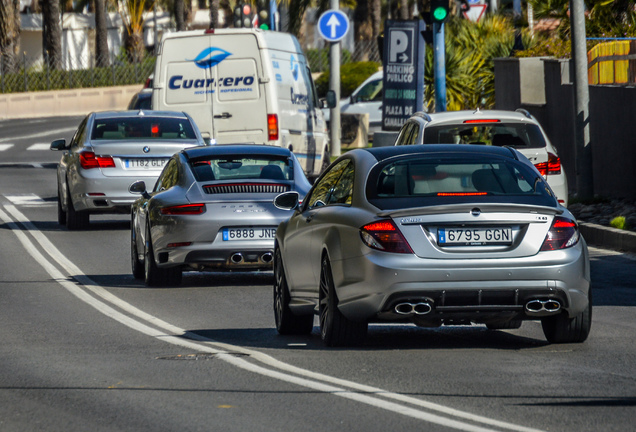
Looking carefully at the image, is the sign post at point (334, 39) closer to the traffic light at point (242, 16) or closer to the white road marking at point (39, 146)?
the traffic light at point (242, 16)

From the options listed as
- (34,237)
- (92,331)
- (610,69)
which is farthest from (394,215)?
(610,69)

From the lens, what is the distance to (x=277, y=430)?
6773 millimetres

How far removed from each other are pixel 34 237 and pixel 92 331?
8668 millimetres

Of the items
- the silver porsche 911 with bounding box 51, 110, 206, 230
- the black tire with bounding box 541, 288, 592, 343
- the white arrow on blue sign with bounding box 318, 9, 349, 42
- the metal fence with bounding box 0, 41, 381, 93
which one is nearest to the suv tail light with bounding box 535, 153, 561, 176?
the silver porsche 911 with bounding box 51, 110, 206, 230

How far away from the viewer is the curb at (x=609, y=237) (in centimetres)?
1603

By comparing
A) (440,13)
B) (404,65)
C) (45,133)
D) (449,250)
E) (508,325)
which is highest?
(440,13)

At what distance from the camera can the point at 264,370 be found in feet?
28.2

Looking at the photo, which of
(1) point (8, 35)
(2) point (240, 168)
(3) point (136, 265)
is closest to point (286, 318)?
(2) point (240, 168)

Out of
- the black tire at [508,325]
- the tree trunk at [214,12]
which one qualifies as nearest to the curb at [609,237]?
the black tire at [508,325]

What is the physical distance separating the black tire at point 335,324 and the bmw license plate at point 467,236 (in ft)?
2.76

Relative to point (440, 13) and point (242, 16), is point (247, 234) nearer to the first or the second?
point (440, 13)

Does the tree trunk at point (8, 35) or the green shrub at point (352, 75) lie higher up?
the tree trunk at point (8, 35)

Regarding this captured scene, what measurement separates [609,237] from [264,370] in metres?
8.86

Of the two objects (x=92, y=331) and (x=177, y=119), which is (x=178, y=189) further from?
(x=177, y=119)
